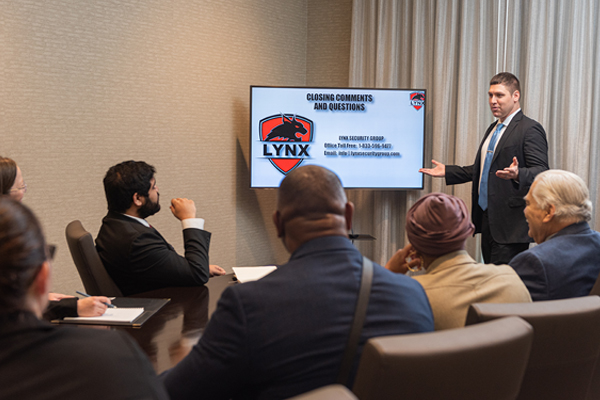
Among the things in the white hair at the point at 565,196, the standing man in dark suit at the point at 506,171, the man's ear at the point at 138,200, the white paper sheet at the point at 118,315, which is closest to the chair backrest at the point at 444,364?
the white paper sheet at the point at 118,315

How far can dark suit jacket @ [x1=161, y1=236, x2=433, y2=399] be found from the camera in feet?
3.70

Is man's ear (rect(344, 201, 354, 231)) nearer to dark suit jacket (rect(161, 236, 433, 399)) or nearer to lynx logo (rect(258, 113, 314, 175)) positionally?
dark suit jacket (rect(161, 236, 433, 399))

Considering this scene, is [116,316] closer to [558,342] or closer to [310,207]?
[310,207]

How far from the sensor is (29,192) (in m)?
3.21

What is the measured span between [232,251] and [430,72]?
92.5 inches

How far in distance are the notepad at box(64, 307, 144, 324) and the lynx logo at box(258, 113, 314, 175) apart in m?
2.81

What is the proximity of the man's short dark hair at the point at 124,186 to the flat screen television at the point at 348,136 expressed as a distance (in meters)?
2.10

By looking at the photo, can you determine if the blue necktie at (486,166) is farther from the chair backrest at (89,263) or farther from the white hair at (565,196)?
the chair backrest at (89,263)

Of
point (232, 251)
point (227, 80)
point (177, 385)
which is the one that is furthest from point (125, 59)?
point (177, 385)

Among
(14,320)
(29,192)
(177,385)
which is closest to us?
(14,320)

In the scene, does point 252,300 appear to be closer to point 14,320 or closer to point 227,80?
point 14,320

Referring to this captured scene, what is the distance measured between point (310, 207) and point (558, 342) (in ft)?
2.44

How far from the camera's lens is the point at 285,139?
4.58 metres

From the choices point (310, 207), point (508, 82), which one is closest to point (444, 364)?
point (310, 207)
